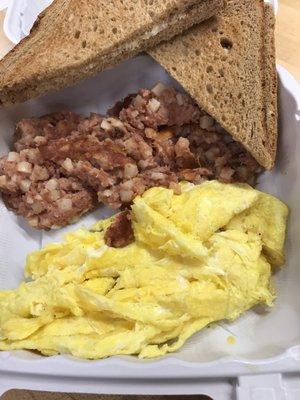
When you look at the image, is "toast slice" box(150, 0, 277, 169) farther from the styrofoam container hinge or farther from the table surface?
the styrofoam container hinge

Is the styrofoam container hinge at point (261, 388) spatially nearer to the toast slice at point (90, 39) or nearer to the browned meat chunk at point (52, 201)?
the browned meat chunk at point (52, 201)

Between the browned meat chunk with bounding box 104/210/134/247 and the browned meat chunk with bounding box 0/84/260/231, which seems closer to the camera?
the browned meat chunk with bounding box 104/210/134/247

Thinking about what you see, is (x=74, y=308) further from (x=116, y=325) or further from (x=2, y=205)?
(x=2, y=205)

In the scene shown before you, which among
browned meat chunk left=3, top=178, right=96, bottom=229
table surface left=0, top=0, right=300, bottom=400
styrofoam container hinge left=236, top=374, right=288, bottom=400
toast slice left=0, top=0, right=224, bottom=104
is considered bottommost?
styrofoam container hinge left=236, top=374, right=288, bottom=400

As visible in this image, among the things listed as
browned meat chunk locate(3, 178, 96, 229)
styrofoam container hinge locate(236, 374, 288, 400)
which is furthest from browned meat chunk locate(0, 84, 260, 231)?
styrofoam container hinge locate(236, 374, 288, 400)

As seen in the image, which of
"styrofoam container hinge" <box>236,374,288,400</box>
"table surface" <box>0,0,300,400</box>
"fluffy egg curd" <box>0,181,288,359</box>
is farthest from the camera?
"table surface" <box>0,0,300,400</box>

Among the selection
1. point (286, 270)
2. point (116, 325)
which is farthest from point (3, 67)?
point (286, 270)

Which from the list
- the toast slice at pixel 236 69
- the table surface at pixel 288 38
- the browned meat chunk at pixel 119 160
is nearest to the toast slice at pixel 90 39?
the toast slice at pixel 236 69

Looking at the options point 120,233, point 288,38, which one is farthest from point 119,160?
point 288,38
